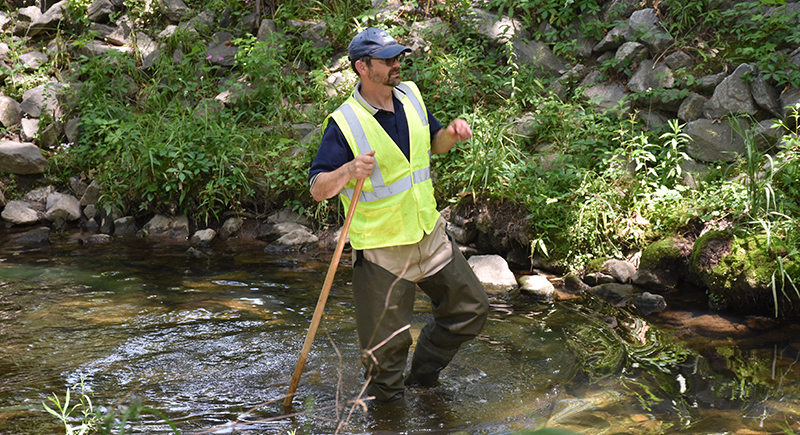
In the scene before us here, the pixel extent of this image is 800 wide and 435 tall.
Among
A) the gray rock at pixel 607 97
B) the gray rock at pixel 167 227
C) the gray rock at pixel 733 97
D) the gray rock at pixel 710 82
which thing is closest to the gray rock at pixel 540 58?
the gray rock at pixel 607 97

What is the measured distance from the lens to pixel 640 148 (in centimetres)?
607

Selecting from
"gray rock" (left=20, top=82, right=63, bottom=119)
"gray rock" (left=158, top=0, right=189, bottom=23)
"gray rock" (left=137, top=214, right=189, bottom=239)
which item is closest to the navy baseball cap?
"gray rock" (left=137, top=214, right=189, bottom=239)

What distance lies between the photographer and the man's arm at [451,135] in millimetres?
3158

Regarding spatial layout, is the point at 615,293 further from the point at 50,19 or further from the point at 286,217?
the point at 50,19

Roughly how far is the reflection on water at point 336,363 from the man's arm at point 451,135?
3.70ft

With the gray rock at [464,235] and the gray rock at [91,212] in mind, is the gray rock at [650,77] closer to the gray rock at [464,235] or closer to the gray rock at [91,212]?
the gray rock at [464,235]

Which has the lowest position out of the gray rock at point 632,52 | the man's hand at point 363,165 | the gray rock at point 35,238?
the gray rock at point 35,238

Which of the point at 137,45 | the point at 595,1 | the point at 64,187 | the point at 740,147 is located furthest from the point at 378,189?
the point at 137,45

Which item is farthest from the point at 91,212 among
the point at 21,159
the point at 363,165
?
the point at 363,165

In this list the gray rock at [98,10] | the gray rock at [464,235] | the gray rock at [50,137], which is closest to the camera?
the gray rock at [464,235]

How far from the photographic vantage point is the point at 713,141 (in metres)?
5.97

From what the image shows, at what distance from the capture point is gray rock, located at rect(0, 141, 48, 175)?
26.9ft

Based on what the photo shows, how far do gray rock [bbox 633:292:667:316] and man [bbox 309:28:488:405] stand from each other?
2074 millimetres

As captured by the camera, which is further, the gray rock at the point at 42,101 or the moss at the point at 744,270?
the gray rock at the point at 42,101
